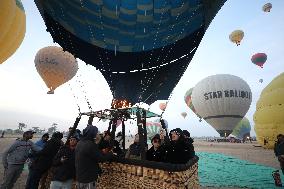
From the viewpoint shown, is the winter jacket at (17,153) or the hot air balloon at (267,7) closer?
the winter jacket at (17,153)

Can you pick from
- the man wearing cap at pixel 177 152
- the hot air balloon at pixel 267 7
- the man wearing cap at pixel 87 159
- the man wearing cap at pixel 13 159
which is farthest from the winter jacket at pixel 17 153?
the hot air balloon at pixel 267 7

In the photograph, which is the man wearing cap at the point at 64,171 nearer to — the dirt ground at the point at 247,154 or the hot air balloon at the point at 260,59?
the dirt ground at the point at 247,154

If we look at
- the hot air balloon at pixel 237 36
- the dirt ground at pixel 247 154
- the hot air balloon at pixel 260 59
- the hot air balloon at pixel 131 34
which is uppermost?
the hot air balloon at pixel 237 36

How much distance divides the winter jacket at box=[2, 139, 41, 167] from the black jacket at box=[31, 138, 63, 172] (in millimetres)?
485

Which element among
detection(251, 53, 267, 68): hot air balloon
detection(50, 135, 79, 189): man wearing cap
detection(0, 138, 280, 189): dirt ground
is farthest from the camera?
detection(251, 53, 267, 68): hot air balloon

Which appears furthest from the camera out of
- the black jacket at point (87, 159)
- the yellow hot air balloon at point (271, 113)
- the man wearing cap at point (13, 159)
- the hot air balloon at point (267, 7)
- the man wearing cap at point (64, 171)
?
the hot air balloon at point (267, 7)

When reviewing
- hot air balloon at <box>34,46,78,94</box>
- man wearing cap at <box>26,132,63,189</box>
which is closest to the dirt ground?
man wearing cap at <box>26,132,63,189</box>

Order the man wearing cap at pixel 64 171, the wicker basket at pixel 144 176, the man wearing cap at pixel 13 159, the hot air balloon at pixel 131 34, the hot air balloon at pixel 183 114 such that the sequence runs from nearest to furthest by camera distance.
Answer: the wicker basket at pixel 144 176 < the man wearing cap at pixel 64 171 < the man wearing cap at pixel 13 159 < the hot air balloon at pixel 131 34 < the hot air balloon at pixel 183 114

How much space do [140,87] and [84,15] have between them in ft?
11.8

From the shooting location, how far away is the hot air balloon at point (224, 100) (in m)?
29.0

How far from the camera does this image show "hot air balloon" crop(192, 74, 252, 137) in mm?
28969

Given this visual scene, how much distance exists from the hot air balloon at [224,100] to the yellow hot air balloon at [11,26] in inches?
964

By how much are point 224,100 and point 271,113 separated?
10967 mm

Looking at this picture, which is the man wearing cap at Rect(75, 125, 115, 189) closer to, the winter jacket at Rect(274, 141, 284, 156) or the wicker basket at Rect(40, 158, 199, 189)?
the wicker basket at Rect(40, 158, 199, 189)
